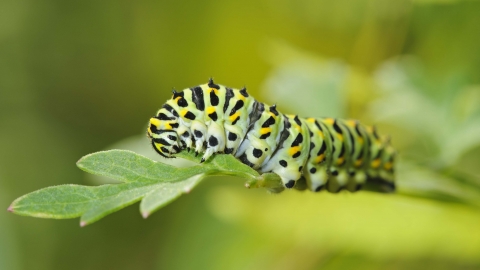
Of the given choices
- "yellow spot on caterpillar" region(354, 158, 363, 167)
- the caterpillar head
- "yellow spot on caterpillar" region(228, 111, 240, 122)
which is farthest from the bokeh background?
the caterpillar head

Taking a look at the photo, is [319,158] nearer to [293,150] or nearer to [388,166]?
[293,150]

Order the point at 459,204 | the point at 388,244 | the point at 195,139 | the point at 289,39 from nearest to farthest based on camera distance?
the point at 195,139 → the point at 459,204 → the point at 388,244 → the point at 289,39

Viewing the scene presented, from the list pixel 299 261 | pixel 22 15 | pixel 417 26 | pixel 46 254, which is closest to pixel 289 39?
pixel 417 26

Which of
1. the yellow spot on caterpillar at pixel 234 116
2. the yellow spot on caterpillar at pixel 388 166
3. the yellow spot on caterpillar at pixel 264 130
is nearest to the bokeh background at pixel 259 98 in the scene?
the yellow spot on caterpillar at pixel 388 166

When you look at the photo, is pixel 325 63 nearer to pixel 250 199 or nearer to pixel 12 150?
pixel 250 199

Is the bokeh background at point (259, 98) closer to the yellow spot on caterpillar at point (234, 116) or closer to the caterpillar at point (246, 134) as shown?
the caterpillar at point (246, 134)

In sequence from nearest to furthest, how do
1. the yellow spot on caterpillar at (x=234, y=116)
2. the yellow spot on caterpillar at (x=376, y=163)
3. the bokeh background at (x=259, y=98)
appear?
1. the yellow spot on caterpillar at (x=234, y=116)
2. the yellow spot on caterpillar at (x=376, y=163)
3. the bokeh background at (x=259, y=98)

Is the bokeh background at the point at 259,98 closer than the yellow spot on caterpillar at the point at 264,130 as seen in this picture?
No
